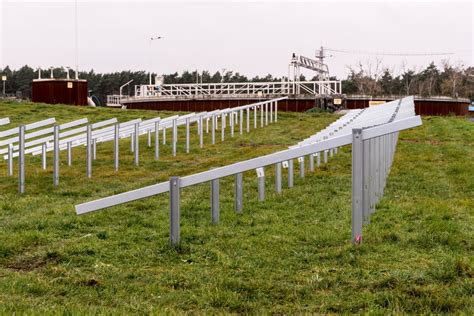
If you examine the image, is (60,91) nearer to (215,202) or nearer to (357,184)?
(215,202)

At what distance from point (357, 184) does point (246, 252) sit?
1.11 meters

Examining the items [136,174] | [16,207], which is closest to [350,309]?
[16,207]

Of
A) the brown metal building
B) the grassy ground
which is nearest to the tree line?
the brown metal building

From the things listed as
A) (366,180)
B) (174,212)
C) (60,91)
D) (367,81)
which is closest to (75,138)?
(174,212)

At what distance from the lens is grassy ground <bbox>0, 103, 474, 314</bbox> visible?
4.36 m

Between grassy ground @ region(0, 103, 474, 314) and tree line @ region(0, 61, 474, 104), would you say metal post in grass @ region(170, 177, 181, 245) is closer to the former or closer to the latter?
grassy ground @ region(0, 103, 474, 314)

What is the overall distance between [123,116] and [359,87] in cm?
4789

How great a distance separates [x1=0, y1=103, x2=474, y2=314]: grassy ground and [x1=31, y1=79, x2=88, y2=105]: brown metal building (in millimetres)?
26919

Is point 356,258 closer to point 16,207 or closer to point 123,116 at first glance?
point 16,207

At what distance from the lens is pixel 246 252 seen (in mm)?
5688

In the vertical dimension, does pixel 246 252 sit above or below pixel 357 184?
below

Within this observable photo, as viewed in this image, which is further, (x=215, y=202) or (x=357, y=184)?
(x=215, y=202)

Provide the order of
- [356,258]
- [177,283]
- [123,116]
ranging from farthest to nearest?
1. [123,116]
2. [356,258]
3. [177,283]

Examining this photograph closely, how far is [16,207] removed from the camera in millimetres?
8414
